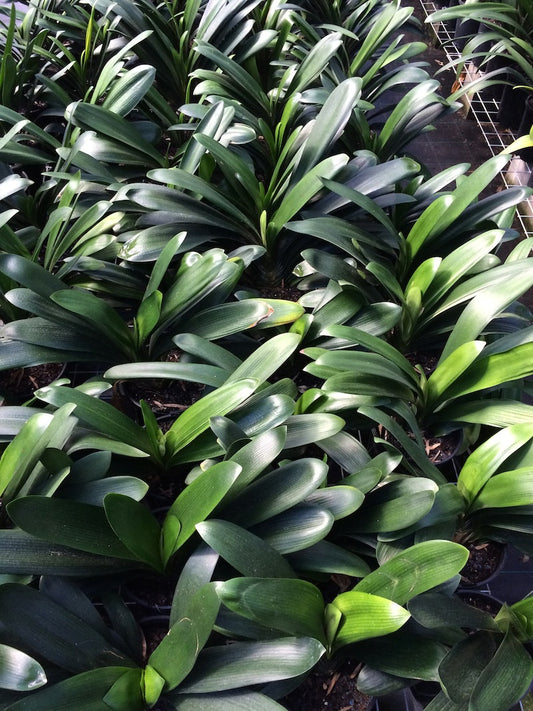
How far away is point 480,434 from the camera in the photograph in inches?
45.2

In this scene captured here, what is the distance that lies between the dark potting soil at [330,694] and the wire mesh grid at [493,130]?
1.74 metres

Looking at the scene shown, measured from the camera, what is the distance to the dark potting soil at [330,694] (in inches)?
32.7

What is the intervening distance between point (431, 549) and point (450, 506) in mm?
140

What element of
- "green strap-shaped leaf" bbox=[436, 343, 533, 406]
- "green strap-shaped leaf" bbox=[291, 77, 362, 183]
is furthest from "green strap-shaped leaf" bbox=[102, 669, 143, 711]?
"green strap-shaped leaf" bbox=[291, 77, 362, 183]

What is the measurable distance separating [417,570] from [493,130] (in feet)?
7.56

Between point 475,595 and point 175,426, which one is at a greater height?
point 175,426

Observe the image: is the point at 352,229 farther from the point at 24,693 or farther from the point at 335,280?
the point at 24,693

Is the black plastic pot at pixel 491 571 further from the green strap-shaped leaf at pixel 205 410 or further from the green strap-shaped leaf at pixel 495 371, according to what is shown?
the green strap-shaped leaf at pixel 205 410

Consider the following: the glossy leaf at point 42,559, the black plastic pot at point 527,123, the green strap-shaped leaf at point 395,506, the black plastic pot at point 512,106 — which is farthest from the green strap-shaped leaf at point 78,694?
the black plastic pot at point 512,106

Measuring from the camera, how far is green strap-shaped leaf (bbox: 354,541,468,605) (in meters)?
0.73

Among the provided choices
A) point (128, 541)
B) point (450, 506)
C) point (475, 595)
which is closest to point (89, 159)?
point (128, 541)

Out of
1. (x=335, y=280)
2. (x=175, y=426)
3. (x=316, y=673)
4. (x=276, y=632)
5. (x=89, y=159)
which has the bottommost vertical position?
(x=316, y=673)

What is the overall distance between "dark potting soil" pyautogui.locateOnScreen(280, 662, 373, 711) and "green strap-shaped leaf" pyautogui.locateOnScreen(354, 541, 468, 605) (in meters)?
0.17

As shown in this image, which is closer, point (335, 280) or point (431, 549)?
point (431, 549)
